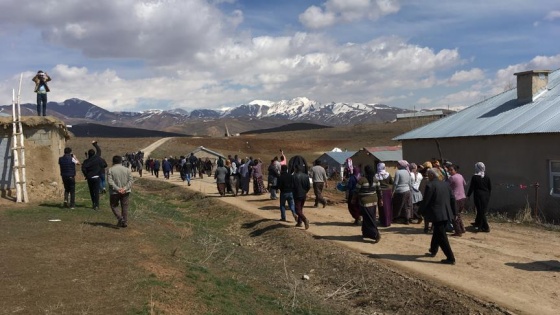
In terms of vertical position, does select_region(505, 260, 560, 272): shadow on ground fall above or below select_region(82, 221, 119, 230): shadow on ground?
below

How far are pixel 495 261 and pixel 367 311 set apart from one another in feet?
11.0

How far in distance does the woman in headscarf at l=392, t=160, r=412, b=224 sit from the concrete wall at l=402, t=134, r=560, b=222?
510 centimetres

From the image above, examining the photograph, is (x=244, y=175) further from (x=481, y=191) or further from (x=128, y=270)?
(x=128, y=270)

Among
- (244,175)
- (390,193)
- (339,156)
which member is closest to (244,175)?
(244,175)

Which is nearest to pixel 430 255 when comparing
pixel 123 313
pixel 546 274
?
pixel 546 274

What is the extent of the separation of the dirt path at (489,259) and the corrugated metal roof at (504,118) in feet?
16.6

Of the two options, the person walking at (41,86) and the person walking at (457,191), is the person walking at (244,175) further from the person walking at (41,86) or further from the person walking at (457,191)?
the person walking at (457,191)

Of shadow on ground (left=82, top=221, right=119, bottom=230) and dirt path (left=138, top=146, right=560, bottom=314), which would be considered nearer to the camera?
dirt path (left=138, top=146, right=560, bottom=314)

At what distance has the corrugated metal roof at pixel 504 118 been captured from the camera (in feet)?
60.2

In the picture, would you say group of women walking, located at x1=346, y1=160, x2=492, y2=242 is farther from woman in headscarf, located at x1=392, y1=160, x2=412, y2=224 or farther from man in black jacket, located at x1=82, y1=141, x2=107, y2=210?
man in black jacket, located at x1=82, y1=141, x2=107, y2=210

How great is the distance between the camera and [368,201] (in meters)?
12.2

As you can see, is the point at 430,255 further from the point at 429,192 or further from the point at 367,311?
the point at 367,311

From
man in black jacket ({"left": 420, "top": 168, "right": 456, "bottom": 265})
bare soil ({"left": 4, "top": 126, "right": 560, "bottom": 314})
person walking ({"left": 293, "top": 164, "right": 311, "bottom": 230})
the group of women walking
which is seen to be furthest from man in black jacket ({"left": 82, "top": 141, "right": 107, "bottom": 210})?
Result: man in black jacket ({"left": 420, "top": 168, "right": 456, "bottom": 265})

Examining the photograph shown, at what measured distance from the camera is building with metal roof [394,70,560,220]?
1750 cm
